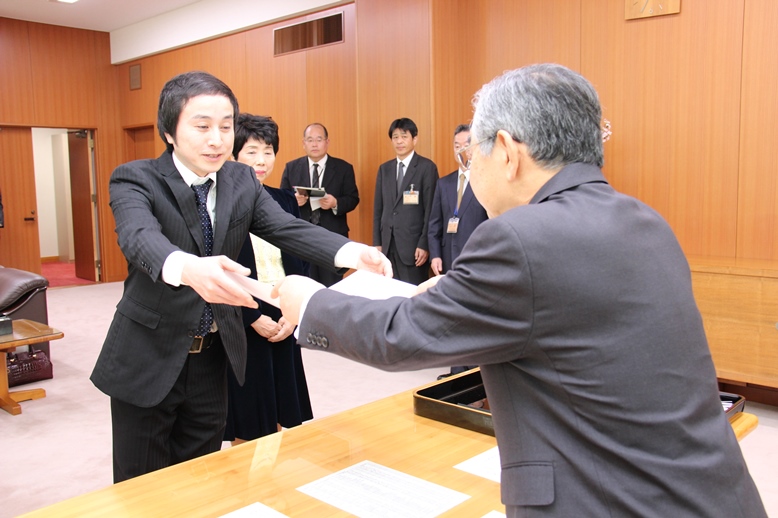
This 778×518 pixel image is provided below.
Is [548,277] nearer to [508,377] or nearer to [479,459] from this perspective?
[508,377]

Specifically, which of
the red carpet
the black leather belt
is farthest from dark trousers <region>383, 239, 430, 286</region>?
the red carpet

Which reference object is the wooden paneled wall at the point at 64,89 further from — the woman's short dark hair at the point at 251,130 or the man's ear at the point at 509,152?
the man's ear at the point at 509,152

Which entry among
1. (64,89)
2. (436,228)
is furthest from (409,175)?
(64,89)

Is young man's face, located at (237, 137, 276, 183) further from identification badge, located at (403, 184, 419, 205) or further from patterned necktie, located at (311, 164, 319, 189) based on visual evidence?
patterned necktie, located at (311, 164, 319, 189)

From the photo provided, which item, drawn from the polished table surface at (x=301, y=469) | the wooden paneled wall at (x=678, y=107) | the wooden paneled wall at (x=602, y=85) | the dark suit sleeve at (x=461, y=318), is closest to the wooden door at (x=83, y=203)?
the wooden paneled wall at (x=602, y=85)

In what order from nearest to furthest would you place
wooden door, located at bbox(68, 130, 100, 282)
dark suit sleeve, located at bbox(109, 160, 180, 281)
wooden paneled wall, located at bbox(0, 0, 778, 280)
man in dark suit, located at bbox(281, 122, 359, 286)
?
dark suit sleeve, located at bbox(109, 160, 180, 281)
wooden paneled wall, located at bbox(0, 0, 778, 280)
man in dark suit, located at bbox(281, 122, 359, 286)
wooden door, located at bbox(68, 130, 100, 282)

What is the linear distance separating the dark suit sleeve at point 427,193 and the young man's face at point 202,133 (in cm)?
396

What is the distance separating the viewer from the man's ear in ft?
3.80

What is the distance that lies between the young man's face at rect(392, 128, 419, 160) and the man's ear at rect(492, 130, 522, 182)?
15.7ft

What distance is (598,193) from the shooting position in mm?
1115

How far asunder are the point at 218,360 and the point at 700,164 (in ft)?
14.0

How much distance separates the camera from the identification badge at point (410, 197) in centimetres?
588

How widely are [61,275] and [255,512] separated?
11.8 metres

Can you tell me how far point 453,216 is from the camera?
5.38 m
